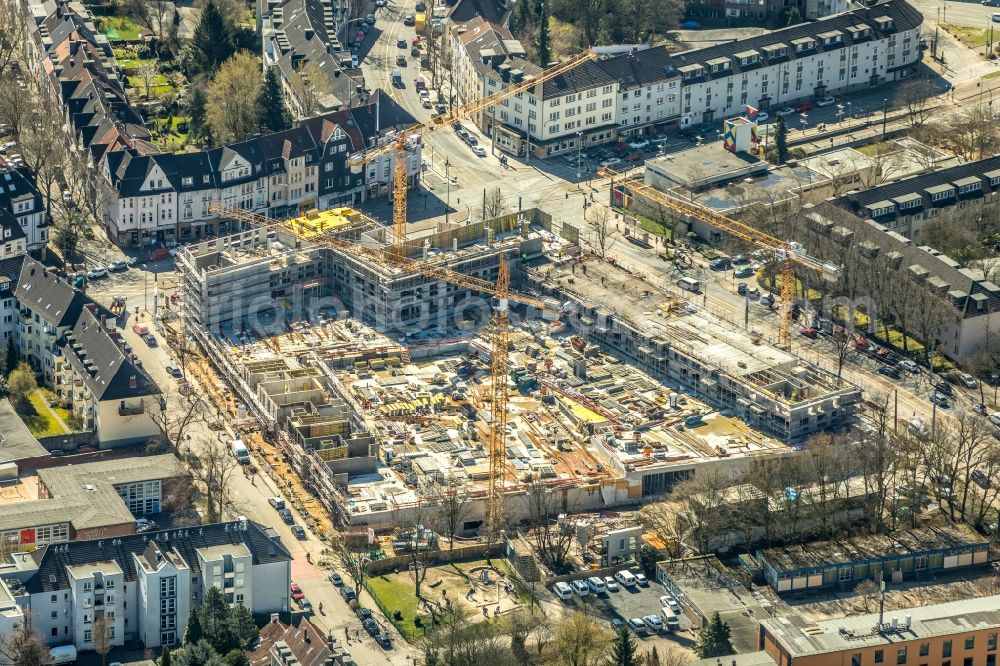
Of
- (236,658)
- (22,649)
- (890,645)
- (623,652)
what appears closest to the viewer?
(22,649)

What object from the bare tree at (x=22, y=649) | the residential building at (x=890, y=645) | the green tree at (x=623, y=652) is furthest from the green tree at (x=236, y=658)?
the residential building at (x=890, y=645)

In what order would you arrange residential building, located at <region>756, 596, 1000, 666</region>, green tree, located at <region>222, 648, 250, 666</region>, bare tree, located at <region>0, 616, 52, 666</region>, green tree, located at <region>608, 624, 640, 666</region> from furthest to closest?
green tree, located at <region>222, 648, 250, 666</region>, residential building, located at <region>756, 596, 1000, 666</region>, green tree, located at <region>608, 624, 640, 666</region>, bare tree, located at <region>0, 616, 52, 666</region>

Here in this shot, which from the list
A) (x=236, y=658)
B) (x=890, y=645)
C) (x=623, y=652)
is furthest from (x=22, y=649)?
(x=890, y=645)

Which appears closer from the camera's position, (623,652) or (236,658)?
(623,652)

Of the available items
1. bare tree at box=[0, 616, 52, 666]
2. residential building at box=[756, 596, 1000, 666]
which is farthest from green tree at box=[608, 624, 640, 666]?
bare tree at box=[0, 616, 52, 666]

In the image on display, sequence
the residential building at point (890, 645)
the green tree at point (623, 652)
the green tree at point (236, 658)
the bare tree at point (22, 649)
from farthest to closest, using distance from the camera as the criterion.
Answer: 1. the green tree at point (236, 658)
2. the residential building at point (890, 645)
3. the green tree at point (623, 652)
4. the bare tree at point (22, 649)

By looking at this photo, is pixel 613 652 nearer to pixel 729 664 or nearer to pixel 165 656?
pixel 729 664

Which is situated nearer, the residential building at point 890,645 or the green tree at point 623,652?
the green tree at point 623,652

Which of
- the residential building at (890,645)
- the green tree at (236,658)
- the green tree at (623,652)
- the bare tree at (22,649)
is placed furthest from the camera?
the green tree at (236,658)

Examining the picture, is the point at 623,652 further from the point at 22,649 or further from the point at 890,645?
the point at 22,649

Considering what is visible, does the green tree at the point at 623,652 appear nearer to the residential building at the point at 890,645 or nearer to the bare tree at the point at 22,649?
the residential building at the point at 890,645

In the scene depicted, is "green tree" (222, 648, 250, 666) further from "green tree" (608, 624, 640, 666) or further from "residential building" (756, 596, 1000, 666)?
"residential building" (756, 596, 1000, 666)
